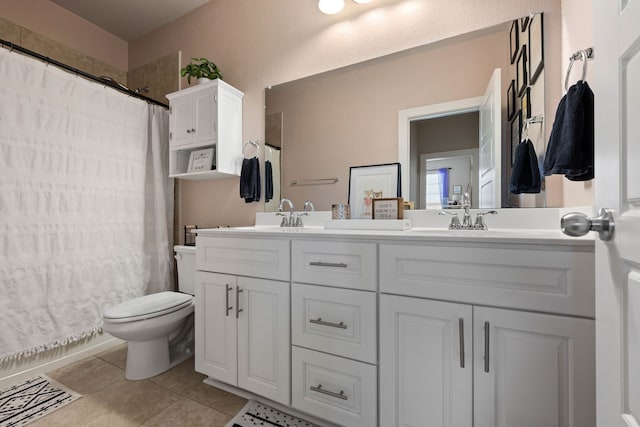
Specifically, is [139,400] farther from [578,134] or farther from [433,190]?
[578,134]

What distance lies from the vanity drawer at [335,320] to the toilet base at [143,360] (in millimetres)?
1043

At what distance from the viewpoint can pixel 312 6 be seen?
1873mm

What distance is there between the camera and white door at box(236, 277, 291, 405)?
4.31 ft

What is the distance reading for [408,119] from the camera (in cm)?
159

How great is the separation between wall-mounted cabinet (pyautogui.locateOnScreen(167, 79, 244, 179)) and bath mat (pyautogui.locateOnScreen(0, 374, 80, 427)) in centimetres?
146

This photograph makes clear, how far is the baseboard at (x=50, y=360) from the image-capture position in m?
1.62

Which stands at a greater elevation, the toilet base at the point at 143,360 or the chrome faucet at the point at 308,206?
the chrome faucet at the point at 308,206

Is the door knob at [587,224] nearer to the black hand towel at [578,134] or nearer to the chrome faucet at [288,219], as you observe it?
the black hand towel at [578,134]

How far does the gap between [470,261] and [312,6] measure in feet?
6.02

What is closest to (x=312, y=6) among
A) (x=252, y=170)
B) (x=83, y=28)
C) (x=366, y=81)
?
(x=366, y=81)

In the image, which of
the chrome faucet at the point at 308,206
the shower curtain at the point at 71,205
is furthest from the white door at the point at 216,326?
the shower curtain at the point at 71,205

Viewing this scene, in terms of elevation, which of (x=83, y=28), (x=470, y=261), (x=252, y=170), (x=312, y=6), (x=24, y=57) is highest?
(x=83, y=28)

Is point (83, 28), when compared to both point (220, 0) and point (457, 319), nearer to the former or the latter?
point (220, 0)

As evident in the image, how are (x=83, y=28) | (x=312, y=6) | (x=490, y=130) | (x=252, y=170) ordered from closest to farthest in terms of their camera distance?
(x=490, y=130)
(x=312, y=6)
(x=252, y=170)
(x=83, y=28)
